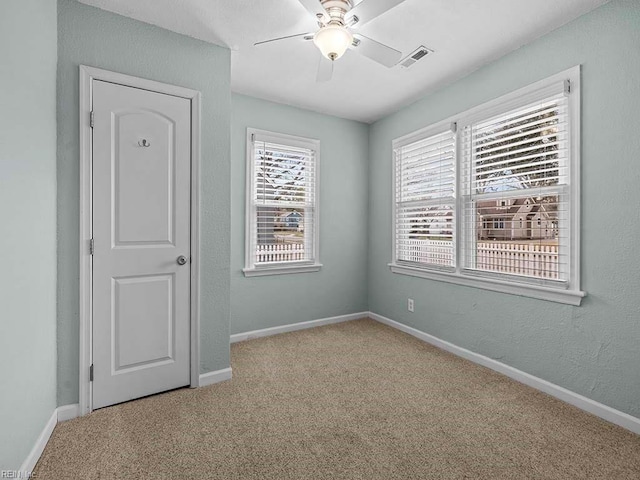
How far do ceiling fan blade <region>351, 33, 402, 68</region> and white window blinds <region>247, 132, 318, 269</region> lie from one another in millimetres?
1591

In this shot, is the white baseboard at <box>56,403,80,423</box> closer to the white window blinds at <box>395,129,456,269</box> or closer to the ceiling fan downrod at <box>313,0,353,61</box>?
the ceiling fan downrod at <box>313,0,353,61</box>

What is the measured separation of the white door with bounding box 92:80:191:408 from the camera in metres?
2.09

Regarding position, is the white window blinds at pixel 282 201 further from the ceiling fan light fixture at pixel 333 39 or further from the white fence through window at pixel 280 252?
the ceiling fan light fixture at pixel 333 39

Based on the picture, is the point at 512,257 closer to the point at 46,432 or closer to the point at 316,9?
the point at 316,9

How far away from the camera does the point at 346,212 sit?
161 inches

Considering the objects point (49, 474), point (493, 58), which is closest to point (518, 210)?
point (493, 58)

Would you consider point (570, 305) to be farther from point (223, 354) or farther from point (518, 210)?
point (223, 354)

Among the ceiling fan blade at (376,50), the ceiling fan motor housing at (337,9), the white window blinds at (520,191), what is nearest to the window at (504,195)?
the white window blinds at (520,191)

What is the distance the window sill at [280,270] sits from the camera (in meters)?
3.44

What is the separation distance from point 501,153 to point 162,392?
3124mm

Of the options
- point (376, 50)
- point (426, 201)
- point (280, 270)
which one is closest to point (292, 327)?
point (280, 270)

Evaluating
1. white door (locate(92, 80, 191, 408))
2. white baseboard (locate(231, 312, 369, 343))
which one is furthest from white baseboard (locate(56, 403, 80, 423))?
white baseboard (locate(231, 312, 369, 343))

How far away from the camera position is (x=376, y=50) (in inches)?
82.6

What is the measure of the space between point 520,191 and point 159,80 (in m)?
2.73
